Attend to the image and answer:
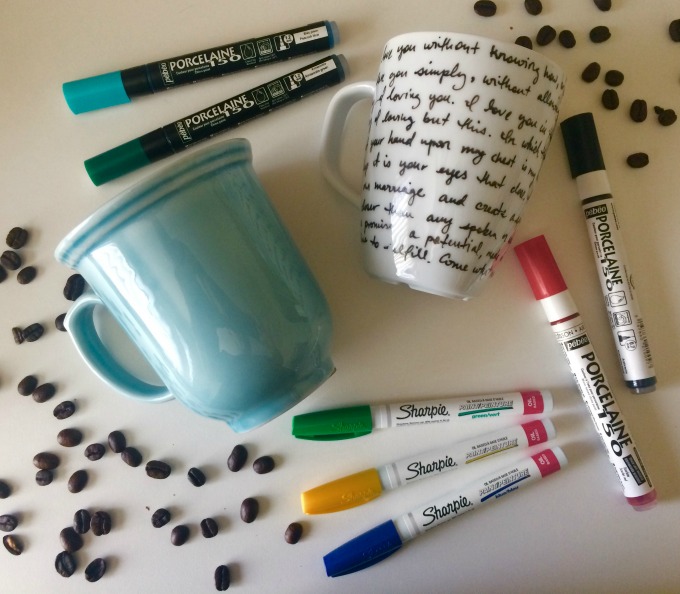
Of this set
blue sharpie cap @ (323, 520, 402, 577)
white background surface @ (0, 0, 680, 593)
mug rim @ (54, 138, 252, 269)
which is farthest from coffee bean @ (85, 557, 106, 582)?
mug rim @ (54, 138, 252, 269)

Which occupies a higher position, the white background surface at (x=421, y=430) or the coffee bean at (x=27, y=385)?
the coffee bean at (x=27, y=385)

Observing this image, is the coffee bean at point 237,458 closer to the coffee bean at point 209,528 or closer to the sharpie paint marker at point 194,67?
the coffee bean at point 209,528

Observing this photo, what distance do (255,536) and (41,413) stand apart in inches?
9.7

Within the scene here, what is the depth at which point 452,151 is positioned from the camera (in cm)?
41

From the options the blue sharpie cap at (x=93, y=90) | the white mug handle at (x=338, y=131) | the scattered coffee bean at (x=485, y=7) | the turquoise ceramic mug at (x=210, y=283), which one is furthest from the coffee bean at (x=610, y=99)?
the blue sharpie cap at (x=93, y=90)

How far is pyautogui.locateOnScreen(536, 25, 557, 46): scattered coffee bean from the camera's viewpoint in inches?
21.2

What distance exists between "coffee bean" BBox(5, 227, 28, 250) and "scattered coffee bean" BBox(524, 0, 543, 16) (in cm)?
54

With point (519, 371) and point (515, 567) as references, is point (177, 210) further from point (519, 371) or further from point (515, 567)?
point (515, 567)

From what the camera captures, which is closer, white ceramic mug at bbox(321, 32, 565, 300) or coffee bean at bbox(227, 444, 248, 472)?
white ceramic mug at bbox(321, 32, 565, 300)

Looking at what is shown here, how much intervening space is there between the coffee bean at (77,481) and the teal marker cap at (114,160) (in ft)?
0.94

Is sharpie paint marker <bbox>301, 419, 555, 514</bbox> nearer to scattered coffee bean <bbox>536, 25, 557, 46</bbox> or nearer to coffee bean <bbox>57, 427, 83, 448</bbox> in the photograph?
coffee bean <bbox>57, 427, 83, 448</bbox>

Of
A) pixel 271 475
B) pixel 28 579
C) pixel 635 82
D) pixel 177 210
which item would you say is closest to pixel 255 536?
pixel 271 475

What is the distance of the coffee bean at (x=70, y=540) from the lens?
546 millimetres

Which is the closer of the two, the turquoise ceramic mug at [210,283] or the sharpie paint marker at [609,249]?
the turquoise ceramic mug at [210,283]
